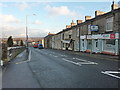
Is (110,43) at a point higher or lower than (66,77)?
higher

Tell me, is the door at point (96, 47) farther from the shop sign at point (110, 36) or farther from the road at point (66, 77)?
the road at point (66, 77)

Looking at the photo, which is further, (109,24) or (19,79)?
(109,24)

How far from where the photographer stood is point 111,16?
802 inches

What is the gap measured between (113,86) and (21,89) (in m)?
3.89

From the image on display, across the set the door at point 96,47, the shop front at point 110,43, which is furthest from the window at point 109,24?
the door at point 96,47

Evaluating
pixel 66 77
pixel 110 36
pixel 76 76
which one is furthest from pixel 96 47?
pixel 66 77

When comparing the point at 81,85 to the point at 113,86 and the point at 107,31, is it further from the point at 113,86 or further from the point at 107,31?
the point at 107,31

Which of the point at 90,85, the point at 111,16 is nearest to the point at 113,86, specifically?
the point at 90,85

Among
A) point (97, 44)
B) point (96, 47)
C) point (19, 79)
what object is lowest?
point (19, 79)

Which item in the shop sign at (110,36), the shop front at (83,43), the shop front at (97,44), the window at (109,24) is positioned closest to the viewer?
the shop sign at (110,36)

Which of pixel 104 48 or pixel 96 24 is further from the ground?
pixel 96 24

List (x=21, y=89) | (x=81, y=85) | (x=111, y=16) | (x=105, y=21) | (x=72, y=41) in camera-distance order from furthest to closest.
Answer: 1. (x=72, y=41)
2. (x=105, y=21)
3. (x=111, y=16)
4. (x=81, y=85)
5. (x=21, y=89)

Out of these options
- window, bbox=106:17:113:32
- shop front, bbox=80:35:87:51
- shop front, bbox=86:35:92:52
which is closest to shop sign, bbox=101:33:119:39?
window, bbox=106:17:113:32

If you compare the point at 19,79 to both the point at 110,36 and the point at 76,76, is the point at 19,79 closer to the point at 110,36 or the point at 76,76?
the point at 76,76
